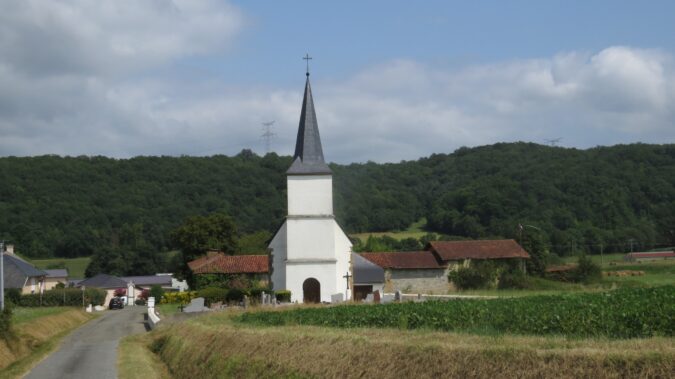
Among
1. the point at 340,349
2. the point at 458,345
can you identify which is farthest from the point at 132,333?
the point at 458,345

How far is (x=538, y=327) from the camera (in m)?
15.3

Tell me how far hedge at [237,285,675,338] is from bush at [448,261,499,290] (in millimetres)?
34802

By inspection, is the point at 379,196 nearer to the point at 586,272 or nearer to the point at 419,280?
the point at 419,280

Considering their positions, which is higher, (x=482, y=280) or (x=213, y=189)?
(x=213, y=189)

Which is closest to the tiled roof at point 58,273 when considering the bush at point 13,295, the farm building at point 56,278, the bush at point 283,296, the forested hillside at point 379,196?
the farm building at point 56,278

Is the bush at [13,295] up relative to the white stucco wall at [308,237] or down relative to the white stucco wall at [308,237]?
down

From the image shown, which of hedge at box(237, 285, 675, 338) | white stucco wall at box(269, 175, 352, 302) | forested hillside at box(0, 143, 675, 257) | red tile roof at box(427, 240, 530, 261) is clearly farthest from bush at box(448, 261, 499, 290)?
hedge at box(237, 285, 675, 338)

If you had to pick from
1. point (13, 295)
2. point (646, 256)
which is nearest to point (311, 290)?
point (13, 295)

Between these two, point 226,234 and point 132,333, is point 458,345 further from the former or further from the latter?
point 226,234

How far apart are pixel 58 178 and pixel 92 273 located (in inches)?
574

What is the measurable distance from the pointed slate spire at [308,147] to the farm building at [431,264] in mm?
14232

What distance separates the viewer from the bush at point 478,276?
56594 mm

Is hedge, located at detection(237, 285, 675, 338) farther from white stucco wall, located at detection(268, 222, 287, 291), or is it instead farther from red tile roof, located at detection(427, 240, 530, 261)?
red tile roof, located at detection(427, 240, 530, 261)

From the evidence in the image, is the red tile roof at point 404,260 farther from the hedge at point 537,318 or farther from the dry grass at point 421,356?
the dry grass at point 421,356
